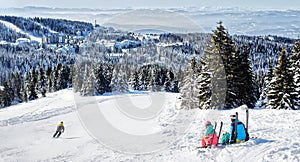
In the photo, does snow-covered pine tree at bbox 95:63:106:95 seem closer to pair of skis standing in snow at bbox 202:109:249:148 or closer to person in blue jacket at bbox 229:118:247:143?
pair of skis standing in snow at bbox 202:109:249:148

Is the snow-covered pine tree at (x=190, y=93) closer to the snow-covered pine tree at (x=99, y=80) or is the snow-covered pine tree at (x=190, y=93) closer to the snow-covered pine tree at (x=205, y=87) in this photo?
the snow-covered pine tree at (x=205, y=87)

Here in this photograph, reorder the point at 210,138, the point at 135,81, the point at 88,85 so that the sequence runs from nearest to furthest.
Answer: the point at 210,138
the point at 88,85
the point at 135,81

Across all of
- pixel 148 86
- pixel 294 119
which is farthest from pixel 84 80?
pixel 294 119

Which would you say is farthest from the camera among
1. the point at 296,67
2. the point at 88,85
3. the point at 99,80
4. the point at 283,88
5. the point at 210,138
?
the point at 99,80

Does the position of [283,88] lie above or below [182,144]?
above

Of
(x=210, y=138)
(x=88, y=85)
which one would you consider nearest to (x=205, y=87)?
(x=210, y=138)

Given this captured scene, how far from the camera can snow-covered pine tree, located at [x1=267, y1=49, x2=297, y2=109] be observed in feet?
93.7

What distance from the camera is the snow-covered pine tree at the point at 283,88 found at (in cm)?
2856

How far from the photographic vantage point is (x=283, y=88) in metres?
28.8

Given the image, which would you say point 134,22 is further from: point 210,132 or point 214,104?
point 214,104

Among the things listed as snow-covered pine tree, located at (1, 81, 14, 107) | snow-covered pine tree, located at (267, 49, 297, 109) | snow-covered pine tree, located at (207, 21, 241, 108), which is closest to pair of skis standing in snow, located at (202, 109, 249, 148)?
snow-covered pine tree, located at (207, 21, 241, 108)

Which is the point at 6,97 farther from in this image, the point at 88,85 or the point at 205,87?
the point at 205,87

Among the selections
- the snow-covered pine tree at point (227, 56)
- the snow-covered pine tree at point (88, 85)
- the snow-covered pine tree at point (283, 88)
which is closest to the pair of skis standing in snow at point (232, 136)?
the snow-covered pine tree at point (227, 56)

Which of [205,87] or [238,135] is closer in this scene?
[238,135]
